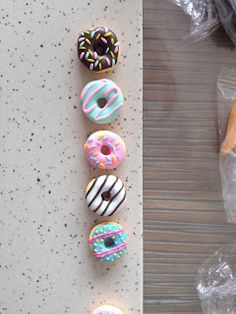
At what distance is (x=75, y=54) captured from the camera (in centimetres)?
78

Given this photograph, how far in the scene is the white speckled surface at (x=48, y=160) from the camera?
0.78 meters

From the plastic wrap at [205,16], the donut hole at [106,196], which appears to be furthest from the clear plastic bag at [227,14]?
the donut hole at [106,196]

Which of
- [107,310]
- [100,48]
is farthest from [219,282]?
[100,48]

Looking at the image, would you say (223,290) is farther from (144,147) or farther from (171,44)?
(171,44)

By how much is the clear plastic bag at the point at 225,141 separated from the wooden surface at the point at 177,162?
11mm

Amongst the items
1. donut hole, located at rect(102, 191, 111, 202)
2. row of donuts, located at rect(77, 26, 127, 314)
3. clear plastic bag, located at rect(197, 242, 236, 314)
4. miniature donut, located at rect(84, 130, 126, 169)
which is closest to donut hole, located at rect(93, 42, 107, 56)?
row of donuts, located at rect(77, 26, 127, 314)

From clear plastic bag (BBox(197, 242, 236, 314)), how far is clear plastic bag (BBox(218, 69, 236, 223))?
0.07m

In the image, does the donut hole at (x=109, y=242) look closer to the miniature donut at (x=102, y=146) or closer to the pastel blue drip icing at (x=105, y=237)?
the pastel blue drip icing at (x=105, y=237)

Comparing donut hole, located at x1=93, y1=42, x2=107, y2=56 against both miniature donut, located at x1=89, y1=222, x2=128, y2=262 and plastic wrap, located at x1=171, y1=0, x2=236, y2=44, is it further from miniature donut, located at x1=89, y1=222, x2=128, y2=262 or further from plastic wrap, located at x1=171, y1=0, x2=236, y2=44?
miniature donut, located at x1=89, y1=222, x2=128, y2=262

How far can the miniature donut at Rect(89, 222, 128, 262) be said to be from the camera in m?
0.76

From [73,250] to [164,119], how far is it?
29 centimetres

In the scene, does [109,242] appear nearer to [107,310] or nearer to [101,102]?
[107,310]

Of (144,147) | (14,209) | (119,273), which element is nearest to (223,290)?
(119,273)


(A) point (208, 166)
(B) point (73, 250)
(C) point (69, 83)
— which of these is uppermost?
(C) point (69, 83)
